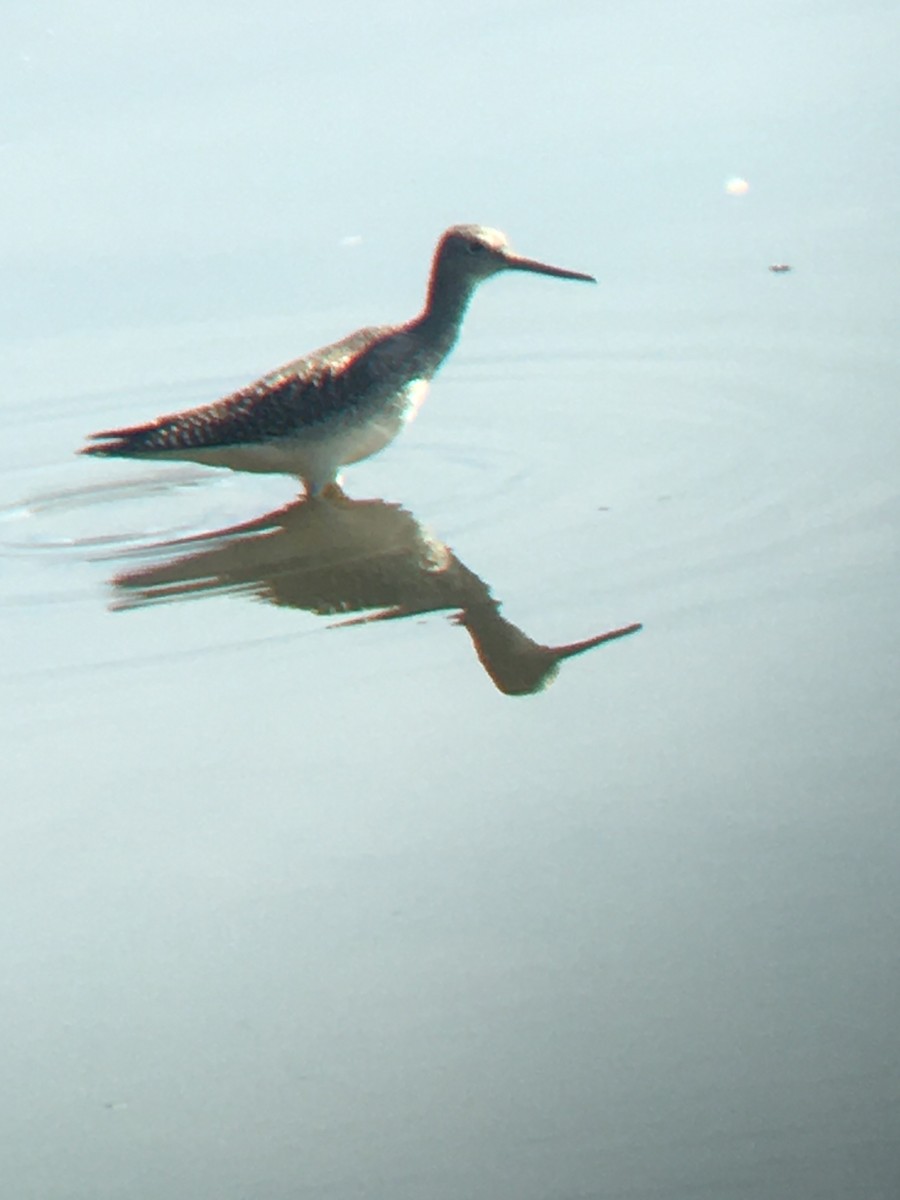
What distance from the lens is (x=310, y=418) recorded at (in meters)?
5.54

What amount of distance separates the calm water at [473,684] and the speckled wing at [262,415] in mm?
206

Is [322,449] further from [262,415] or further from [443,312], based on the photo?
[443,312]

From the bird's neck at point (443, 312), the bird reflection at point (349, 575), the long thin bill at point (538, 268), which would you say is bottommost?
the bird reflection at point (349, 575)

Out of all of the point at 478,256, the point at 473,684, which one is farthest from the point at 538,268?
the point at 473,684

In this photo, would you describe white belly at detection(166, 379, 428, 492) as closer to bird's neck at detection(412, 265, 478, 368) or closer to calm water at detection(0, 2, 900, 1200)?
calm water at detection(0, 2, 900, 1200)

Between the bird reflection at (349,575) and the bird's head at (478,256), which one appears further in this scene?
the bird's head at (478,256)

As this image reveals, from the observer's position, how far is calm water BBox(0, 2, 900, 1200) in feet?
9.13

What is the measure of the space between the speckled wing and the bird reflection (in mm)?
231

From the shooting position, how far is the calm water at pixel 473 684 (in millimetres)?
2783

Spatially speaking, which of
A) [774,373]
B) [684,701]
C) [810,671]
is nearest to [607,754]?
[684,701]

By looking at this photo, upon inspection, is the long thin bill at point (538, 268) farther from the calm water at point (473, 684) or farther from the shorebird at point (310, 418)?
the shorebird at point (310, 418)

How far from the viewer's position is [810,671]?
392cm

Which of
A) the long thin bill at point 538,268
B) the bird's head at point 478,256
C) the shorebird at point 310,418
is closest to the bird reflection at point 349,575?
the shorebird at point 310,418

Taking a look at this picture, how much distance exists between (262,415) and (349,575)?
84cm
